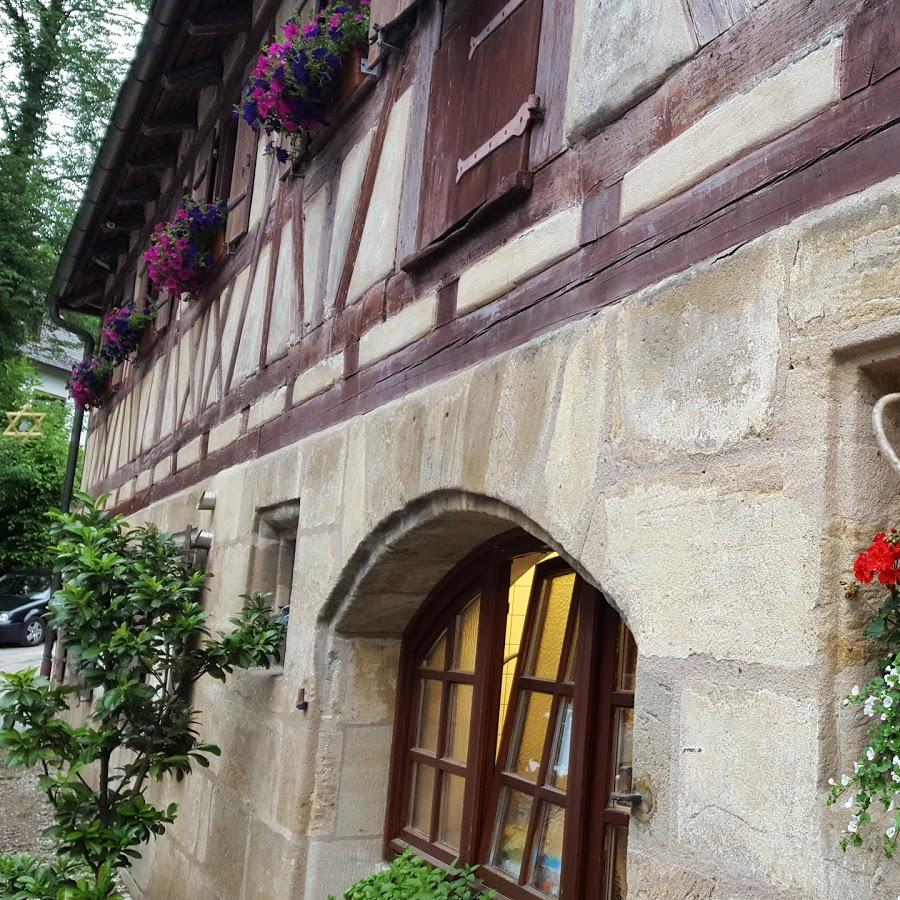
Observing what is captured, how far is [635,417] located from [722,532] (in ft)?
1.21

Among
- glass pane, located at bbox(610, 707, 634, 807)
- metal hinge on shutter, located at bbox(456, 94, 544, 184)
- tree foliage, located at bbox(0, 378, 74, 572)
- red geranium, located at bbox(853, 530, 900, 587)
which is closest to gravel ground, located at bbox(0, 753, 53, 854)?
glass pane, located at bbox(610, 707, 634, 807)

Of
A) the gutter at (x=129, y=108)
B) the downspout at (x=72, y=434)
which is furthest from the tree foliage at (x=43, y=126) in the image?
the gutter at (x=129, y=108)

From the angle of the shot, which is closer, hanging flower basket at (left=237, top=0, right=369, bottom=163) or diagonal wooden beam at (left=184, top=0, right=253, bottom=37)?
hanging flower basket at (left=237, top=0, right=369, bottom=163)

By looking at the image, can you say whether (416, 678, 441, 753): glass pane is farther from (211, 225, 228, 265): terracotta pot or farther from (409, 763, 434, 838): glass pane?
(211, 225, 228, 265): terracotta pot

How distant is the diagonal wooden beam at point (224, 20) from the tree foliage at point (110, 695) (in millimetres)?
3138

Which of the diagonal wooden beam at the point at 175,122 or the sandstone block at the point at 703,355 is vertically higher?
the diagonal wooden beam at the point at 175,122

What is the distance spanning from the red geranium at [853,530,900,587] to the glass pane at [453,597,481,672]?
195cm

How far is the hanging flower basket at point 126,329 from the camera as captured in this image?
8365 mm

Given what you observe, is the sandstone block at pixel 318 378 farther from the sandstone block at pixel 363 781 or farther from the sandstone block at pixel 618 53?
the sandstone block at pixel 618 53

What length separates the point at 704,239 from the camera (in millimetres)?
2096

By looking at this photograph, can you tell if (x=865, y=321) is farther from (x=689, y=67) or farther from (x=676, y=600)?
(x=689, y=67)

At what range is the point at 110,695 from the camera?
13.7ft

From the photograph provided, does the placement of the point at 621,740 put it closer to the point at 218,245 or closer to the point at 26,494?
the point at 218,245

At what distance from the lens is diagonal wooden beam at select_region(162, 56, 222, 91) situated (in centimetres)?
653
